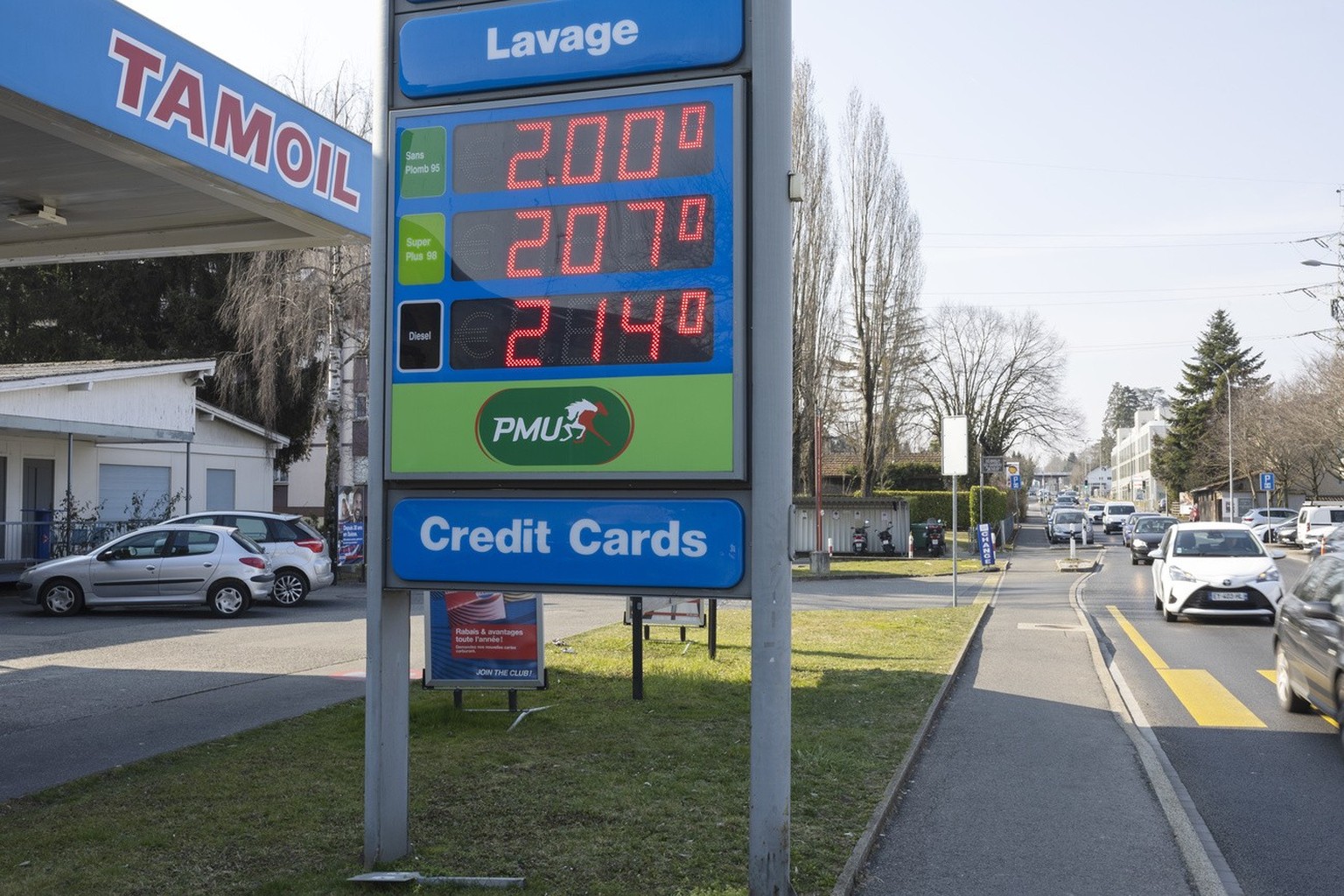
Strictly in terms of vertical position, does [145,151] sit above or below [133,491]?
above

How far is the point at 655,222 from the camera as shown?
5395 millimetres

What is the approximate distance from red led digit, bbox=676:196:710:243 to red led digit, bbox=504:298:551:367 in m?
0.73

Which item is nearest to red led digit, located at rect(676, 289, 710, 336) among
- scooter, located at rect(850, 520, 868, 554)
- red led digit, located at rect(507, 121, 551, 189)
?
red led digit, located at rect(507, 121, 551, 189)

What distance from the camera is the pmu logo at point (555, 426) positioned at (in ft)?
17.9

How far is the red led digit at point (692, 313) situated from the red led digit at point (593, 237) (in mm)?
447

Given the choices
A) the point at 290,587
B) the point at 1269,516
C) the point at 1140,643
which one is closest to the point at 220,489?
the point at 290,587

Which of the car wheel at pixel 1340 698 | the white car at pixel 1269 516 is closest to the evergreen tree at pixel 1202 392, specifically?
the white car at pixel 1269 516

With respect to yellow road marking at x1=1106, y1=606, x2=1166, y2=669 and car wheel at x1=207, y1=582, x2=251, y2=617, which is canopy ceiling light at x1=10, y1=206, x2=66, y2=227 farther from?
yellow road marking at x1=1106, y1=606, x2=1166, y2=669

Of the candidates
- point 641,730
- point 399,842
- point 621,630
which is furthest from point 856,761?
point 621,630

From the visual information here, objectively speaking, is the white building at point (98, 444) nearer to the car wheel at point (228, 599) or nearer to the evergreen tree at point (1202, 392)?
the car wheel at point (228, 599)

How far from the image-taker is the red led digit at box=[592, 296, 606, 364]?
5.46m

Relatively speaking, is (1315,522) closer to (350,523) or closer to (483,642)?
(350,523)

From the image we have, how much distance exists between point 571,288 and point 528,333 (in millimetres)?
316

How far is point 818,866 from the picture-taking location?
575 cm
